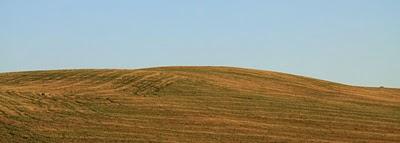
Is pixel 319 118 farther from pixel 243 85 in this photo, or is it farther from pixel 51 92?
pixel 51 92

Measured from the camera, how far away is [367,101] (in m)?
44.8

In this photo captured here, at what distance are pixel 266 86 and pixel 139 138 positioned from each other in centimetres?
1567

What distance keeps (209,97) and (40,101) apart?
9.16 metres

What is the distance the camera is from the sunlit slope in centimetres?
3284

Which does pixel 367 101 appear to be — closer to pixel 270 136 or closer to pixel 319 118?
pixel 319 118

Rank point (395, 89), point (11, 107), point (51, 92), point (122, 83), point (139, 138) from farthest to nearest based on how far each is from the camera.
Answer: point (395, 89)
point (122, 83)
point (51, 92)
point (11, 107)
point (139, 138)

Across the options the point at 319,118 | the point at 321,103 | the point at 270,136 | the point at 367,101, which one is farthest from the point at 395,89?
the point at 270,136

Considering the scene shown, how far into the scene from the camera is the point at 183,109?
3734cm

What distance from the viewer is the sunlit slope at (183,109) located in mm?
32844

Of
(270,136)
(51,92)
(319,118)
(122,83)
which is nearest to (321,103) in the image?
(319,118)

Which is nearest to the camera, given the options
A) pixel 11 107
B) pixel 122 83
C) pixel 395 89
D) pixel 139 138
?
pixel 139 138

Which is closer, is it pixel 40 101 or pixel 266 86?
pixel 40 101

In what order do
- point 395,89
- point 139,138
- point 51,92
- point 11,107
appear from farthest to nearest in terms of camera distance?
point 395,89
point 51,92
point 11,107
point 139,138

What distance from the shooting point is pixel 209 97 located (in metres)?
40.3
